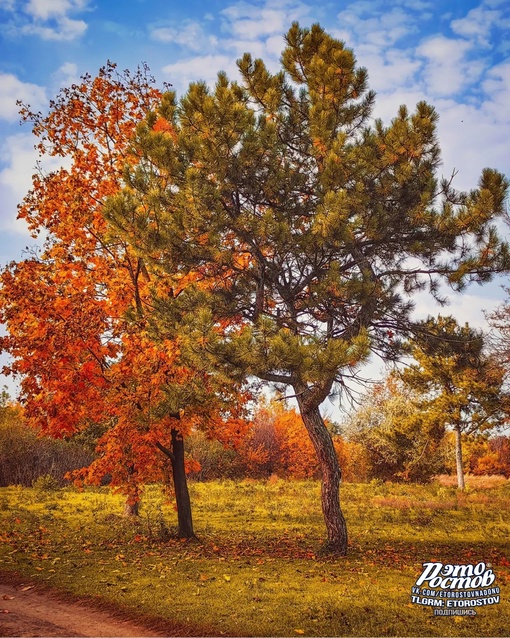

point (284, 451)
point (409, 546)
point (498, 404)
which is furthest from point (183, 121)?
point (284, 451)

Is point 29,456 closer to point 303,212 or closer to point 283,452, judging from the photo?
point 283,452

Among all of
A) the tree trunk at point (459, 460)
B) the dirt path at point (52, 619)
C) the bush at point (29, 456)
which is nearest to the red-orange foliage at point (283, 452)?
the tree trunk at point (459, 460)

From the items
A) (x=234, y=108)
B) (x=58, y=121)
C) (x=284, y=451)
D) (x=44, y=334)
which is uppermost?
(x=58, y=121)

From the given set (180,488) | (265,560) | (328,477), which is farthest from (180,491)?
(328,477)

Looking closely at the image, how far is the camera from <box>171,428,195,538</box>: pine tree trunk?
1359 cm

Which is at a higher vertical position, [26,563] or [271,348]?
[271,348]

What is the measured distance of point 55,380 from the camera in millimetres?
11344

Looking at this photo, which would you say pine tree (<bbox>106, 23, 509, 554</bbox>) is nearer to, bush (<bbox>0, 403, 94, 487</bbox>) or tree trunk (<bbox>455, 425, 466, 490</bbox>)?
tree trunk (<bbox>455, 425, 466, 490</bbox>)

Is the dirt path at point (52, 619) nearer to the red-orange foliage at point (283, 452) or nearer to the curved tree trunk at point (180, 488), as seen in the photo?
the curved tree trunk at point (180, 488)

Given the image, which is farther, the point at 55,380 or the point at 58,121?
the point at 58,121

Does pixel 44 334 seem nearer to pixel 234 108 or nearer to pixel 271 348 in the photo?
pixel 271 348

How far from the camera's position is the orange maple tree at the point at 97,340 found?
37.5 feet

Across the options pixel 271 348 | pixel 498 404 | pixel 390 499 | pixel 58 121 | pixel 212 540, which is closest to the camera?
pixel 271 348

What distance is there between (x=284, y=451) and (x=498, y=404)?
20.7 meters
